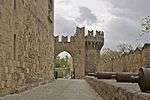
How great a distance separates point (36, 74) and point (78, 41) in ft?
125

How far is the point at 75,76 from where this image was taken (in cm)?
6022

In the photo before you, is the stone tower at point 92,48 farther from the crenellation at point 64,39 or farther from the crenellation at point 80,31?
the crenellation at point 64,39

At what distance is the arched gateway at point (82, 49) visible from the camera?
2388 inches

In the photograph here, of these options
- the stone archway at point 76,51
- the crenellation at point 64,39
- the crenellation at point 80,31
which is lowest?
the stone archway at point 76,51

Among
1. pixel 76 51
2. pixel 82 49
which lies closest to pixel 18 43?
pixel 76 51

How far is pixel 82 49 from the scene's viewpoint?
61.6 m

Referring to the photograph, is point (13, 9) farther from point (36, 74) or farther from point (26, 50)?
point (36, 74)

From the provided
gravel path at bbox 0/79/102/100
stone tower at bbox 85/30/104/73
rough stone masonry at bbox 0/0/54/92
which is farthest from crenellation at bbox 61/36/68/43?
gravel path at bbox 0/79/102/100

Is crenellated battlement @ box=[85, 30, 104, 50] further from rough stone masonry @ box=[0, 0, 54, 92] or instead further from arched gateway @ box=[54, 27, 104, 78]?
rough stone masonry @ box=[0, 0, 54, 92]

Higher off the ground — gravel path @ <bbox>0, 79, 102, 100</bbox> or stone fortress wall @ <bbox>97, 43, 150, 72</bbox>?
stone fortress wall @ <bbox>97, 43, 150, 72</bbox>

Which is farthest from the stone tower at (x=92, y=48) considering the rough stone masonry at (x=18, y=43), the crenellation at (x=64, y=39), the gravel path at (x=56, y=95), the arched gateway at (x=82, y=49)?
the gravel path at (x=56, y=95)

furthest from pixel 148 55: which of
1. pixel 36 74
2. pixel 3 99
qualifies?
pixel 36 74

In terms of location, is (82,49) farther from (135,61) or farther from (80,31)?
(135,61)

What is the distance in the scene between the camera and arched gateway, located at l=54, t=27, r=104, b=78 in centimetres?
6066
